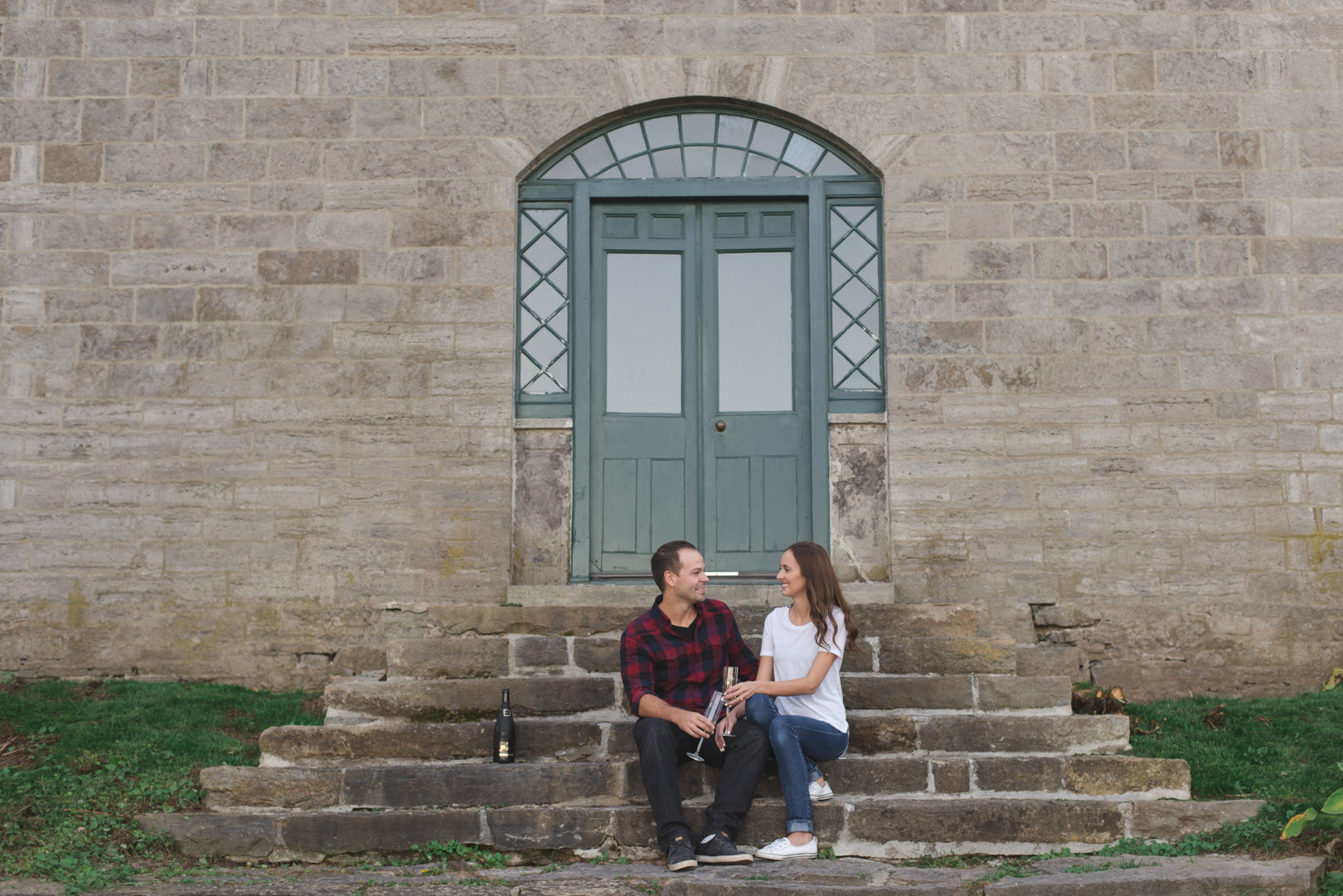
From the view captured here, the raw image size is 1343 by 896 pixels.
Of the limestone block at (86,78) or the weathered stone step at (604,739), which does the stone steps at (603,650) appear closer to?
the weathered stone step at (604,739)

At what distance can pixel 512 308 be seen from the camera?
22.3 feet

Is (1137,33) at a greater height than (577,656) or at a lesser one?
greater

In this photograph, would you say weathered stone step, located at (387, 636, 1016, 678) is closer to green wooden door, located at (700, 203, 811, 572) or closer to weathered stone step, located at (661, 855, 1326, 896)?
green wooden door, located at (700, 203, 811, 572)

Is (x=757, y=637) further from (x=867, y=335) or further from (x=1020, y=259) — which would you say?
(x=1020, y=259)

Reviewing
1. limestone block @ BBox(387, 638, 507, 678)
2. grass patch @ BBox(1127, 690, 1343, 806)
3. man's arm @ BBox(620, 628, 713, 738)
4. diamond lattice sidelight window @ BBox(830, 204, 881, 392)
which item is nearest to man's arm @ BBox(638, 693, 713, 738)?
man's arm @ BBox(620, 628, 713, 738)

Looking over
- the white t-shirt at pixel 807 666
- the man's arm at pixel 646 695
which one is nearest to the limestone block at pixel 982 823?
the white t-shirt at pixel 807 666

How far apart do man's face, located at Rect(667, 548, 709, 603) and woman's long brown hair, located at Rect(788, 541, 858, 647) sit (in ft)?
1.32

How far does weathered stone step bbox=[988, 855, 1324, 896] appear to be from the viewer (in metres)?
3.87

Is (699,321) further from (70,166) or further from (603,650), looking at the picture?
(70,166)

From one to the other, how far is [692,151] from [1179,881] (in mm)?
5063

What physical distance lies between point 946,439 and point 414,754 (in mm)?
3649

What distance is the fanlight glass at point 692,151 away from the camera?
7082 millimetres

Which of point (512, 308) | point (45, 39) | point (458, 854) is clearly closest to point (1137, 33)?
point (512, 308)

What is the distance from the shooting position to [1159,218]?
6.72m
